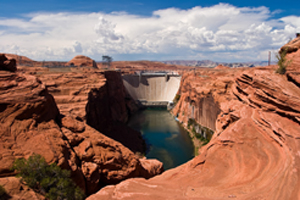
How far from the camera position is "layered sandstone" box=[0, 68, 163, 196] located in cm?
974

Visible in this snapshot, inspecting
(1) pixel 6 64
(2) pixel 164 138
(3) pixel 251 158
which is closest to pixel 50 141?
(1) pixel 6 64

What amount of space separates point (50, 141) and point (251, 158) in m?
11.1

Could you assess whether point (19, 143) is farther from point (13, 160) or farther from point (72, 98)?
point (72, 98)

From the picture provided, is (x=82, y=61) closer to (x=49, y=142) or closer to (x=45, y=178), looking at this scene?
(x=49, y=142)

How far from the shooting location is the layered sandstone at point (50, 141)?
9742 millimetres

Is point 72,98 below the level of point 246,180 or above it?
above

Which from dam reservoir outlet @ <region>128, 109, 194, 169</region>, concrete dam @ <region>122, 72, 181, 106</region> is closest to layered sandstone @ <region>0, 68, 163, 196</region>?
dam reservoir outlet @ <region>128, 109, 194, 169</region>

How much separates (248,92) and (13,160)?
16.4 meters

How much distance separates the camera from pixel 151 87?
71.8 m

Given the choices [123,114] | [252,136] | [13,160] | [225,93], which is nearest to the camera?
[13,160]

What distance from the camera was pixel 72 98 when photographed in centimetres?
2522

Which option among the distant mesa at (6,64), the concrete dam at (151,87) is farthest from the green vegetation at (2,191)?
the concrete dam at (151,87)

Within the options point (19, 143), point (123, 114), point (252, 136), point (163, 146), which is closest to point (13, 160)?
point (19, 143)

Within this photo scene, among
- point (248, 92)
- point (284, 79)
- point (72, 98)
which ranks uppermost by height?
point (284, 79)
